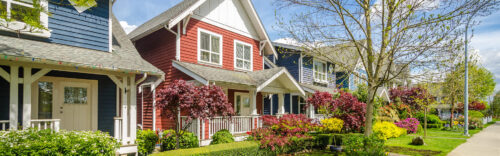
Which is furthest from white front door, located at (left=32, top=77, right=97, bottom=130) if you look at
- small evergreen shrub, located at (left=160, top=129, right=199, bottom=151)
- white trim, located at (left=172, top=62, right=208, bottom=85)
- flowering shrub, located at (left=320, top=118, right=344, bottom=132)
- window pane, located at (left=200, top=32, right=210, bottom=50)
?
flowering shrub, located at (left=320, top=118, right=344, bottom=132)

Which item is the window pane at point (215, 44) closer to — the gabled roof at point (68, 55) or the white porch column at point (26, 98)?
the gabled roof at point (68, 55)

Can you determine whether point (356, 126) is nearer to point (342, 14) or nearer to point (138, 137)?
point (342, 14)

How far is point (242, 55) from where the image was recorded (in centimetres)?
1647

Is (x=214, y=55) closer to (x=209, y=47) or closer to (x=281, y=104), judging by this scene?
(x=209, y=47)

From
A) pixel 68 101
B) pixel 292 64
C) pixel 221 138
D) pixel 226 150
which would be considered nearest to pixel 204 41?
pixel 221 138

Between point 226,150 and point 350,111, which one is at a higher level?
point 350,111

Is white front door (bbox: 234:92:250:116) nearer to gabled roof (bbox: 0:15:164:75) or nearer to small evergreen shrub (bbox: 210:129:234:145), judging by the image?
small evergreen shrub (bbox: 210:129:234:145)

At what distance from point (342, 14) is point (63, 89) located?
928 centimetres

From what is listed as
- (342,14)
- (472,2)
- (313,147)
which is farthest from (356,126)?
(472,2)

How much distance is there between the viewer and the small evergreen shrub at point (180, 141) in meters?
10.8

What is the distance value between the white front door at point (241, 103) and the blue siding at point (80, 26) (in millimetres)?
7469

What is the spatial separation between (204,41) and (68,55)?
7079 millimetres

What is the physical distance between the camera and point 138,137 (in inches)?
407

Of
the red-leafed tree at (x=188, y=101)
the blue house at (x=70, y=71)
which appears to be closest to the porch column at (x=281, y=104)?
the red-leafed tree at (x=188, y=101)
